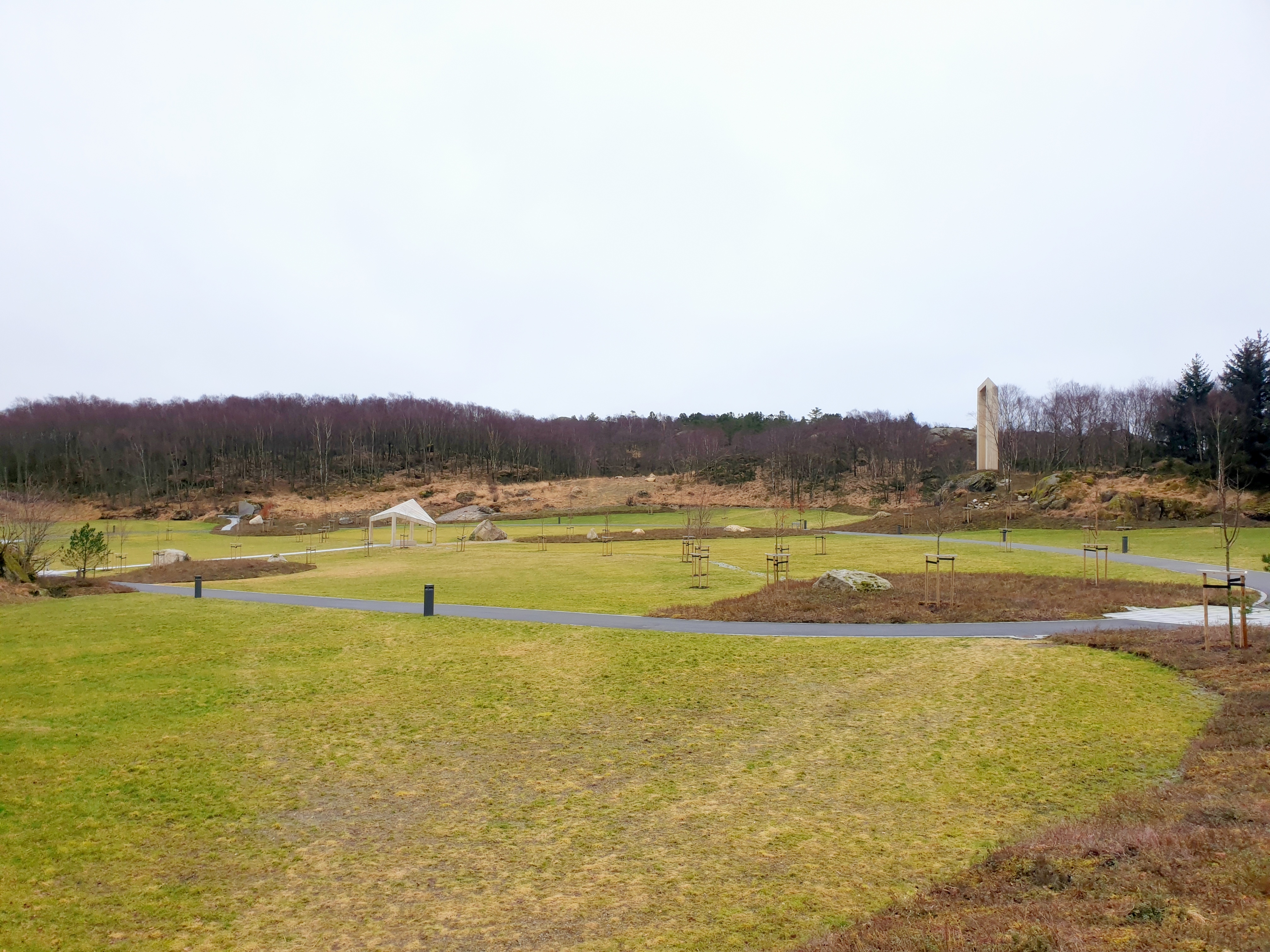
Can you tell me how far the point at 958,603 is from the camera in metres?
18.7

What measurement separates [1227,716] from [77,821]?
1244 centimetres

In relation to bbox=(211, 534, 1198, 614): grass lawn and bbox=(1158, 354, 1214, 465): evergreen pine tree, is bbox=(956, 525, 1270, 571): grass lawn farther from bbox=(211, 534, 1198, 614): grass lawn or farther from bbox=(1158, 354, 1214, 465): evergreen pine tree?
bbox=(1158, 354, 1214, 465): evergreen pine tree

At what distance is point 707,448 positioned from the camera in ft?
363

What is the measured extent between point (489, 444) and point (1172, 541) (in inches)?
3740

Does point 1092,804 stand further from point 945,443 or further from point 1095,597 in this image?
point 945,443

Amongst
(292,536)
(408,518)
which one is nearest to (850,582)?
(408,518)

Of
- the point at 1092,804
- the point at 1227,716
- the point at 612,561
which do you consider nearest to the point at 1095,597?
the point at 1227,716

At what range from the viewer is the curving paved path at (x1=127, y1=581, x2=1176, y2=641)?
1566cm

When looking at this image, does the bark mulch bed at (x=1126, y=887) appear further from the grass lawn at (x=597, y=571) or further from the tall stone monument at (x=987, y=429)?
the tall stone monument at (x=987, y=429)

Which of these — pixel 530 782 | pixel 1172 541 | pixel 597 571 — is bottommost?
pixel 597 571

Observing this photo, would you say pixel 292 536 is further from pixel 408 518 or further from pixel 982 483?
pixel 982 483

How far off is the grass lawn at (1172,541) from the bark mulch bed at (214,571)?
33786mm

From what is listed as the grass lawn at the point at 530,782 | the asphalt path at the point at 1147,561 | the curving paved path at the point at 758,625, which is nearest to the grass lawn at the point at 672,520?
the asphalt path at the point at 1147,561

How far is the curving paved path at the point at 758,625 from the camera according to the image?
15664 millimetres
